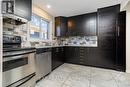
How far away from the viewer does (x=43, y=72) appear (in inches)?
104

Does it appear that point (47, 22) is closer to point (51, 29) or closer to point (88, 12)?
point (51, 29)

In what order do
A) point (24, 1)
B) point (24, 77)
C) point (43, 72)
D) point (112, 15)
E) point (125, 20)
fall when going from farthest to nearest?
point (112, 15)
point (125, 20)
point (43, 72)
point (24, 1)
point (24, 77)

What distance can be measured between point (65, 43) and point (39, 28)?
172 cm

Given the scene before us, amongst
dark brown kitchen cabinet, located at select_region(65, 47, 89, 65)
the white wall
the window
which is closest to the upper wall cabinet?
dark brown kitchen cabinet, located at select_region(65, 47, 89, 65)

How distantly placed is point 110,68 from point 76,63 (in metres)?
1.43

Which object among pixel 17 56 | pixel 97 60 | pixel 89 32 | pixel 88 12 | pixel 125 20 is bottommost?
pixel 97 60

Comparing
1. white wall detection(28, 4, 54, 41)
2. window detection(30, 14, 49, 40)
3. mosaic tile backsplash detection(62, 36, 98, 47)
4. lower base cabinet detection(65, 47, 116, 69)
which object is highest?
white wall detection(28, 4, 54, 41)

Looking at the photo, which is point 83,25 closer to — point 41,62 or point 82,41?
point 82,41

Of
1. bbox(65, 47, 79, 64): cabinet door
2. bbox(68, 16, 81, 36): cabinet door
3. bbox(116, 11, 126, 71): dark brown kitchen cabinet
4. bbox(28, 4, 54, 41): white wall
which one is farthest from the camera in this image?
bbox(68, 16, 81, 36): cabinet door

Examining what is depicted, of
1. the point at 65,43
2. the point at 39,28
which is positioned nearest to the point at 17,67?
the point at 39,28

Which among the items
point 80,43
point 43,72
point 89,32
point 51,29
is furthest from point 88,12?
point 43,72

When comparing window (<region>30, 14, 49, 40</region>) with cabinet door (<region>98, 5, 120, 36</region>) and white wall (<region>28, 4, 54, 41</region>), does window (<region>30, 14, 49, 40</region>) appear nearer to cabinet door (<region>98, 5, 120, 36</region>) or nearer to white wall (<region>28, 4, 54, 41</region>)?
white wall (<region>28, 4, 54, 41</region>)

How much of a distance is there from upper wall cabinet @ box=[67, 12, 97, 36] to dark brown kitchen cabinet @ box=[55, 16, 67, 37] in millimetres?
246

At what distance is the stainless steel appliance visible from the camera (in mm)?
1382
